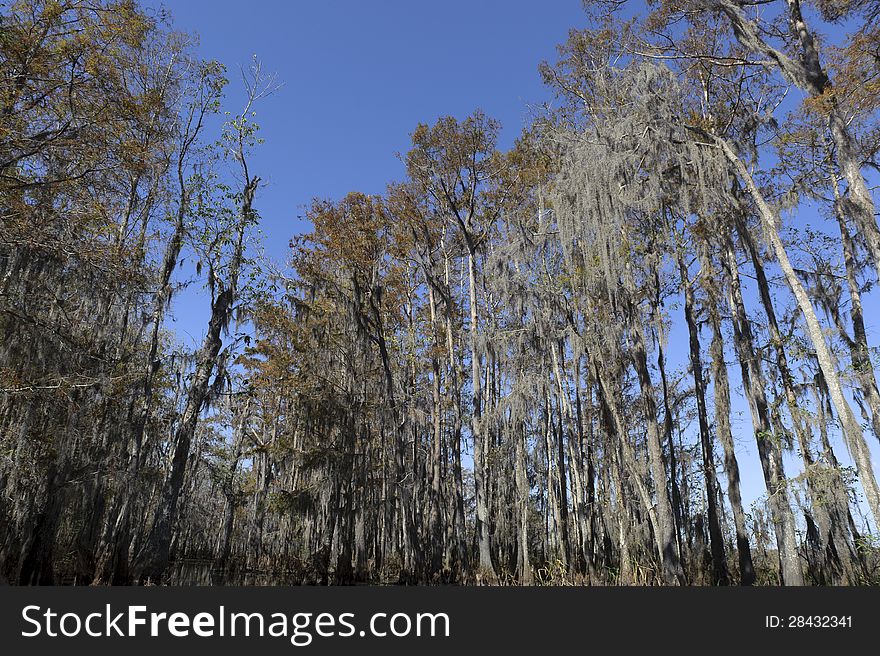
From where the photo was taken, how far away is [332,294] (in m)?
14.5

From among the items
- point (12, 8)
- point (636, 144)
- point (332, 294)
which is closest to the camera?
point (12, 8)

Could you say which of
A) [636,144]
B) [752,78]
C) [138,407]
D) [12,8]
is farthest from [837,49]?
[138,407]

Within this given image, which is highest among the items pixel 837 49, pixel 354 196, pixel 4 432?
pixel 354 196

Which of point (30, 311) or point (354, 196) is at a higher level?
point (354, 196)

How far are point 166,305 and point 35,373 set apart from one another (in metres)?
4.13

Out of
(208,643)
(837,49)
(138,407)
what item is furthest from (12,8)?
(837,49)

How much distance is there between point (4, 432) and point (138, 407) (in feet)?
8.51

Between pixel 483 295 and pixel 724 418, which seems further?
pixel 483 295

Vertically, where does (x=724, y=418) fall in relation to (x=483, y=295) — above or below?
below

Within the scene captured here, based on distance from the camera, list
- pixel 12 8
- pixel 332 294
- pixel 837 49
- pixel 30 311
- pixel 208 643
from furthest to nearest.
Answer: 1. pixel 332 294
2. pixel 837 49
3. pixel 30 311
4. pixel 12 8
5. pixel 208 643

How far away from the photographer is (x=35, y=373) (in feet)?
23.5

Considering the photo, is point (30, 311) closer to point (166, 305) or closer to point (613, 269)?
point (166, 305)

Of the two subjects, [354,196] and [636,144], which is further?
[354,196]

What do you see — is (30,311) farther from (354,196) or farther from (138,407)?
(354,196)
